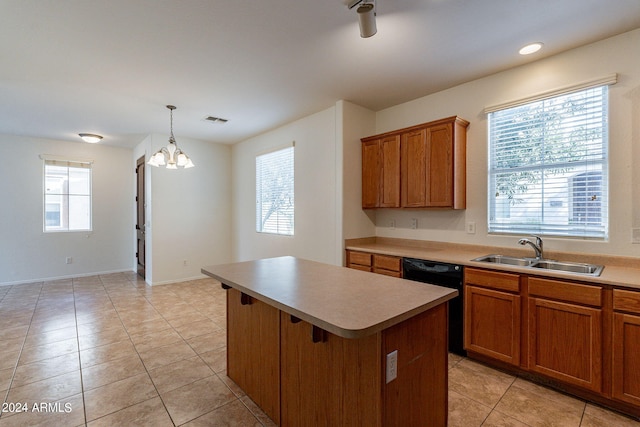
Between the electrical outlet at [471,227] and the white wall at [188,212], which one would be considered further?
the white wall at [188,212]

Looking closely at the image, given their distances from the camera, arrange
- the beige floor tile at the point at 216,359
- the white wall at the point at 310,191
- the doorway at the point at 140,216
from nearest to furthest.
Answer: the beige floor tile at the point at 216,359 → the white wall at the point at 310,191 → the doorway at the point at 140,216

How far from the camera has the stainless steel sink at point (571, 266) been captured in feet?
7.40

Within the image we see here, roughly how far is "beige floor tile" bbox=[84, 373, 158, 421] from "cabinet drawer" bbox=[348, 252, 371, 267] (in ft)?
7.45

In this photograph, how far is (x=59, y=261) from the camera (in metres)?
5.58

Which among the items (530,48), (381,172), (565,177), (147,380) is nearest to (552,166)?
(565,177)

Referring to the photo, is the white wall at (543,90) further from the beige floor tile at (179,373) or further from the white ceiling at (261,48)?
the beige floor tile at (179,373)

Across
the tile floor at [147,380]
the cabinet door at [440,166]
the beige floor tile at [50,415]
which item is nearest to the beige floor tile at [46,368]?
the tile floor at [147,380]

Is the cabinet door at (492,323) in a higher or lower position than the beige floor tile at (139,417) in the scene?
higher

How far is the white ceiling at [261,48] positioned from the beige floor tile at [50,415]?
8.87 ft

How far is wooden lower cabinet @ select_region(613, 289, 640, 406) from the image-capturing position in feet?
5.91

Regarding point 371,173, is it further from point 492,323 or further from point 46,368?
point 46,368

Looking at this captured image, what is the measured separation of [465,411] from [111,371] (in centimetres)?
278

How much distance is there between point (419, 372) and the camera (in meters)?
1.46

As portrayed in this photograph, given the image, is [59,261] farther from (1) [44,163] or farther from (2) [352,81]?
(2) [352,81]
